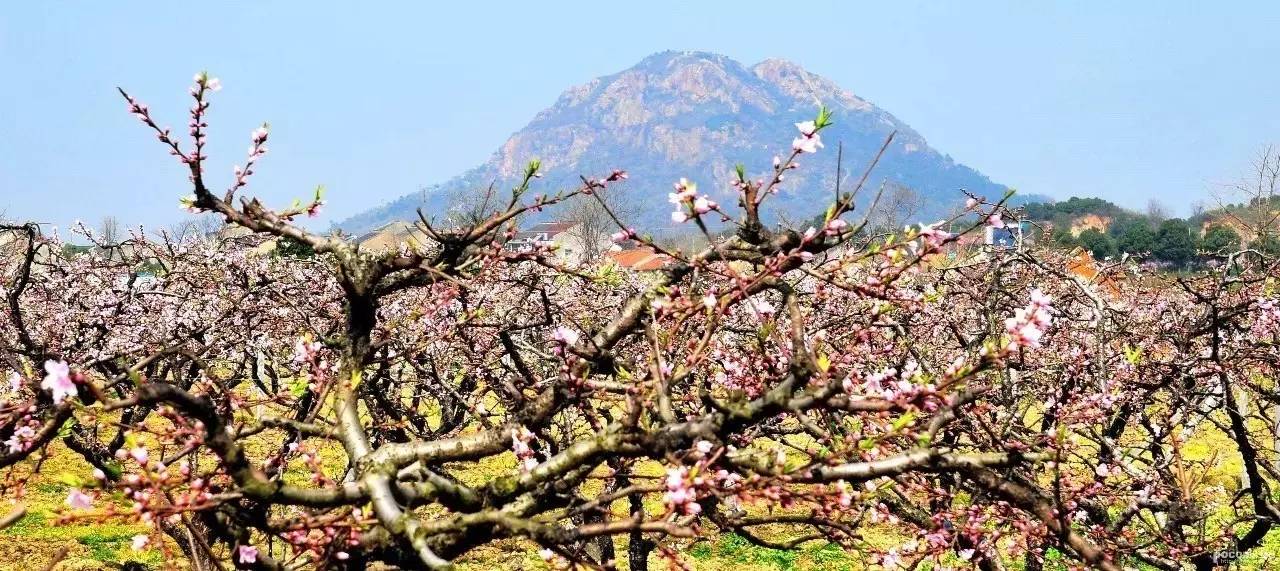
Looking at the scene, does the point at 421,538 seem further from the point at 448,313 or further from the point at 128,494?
the point at 448,313

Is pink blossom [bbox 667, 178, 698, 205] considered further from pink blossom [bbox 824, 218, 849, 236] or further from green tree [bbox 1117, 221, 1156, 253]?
green tree [bbox 1117, 221, 1156, 253]

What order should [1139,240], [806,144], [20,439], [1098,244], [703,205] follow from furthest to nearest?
[1098,244]
[1139,240]
[20,439]
[806,144]
[703,205]

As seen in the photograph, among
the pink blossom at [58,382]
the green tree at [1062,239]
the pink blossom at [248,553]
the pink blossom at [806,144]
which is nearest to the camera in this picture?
the pink blossom at [58,382]

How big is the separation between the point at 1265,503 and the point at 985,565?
2.60 meters

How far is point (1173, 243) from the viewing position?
64500mm

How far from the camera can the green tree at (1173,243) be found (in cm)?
6316

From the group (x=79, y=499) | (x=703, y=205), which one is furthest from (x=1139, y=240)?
(x=79, y=499)

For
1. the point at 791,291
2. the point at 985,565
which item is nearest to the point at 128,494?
the point at 791,291

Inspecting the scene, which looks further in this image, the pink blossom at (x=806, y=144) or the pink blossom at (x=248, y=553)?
the pink blossom at (x=248, y=553)

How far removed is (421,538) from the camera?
7.84ft

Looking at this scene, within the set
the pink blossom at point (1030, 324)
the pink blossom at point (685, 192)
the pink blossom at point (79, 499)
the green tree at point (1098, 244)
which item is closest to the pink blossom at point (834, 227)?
the pink blossom at point (685, 192)

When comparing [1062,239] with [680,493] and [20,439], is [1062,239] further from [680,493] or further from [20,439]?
[20,439]

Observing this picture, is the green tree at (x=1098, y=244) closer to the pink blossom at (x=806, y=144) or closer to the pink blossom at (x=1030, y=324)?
the pink blossom at (x=806, y=144)

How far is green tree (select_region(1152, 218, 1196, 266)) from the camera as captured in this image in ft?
207
